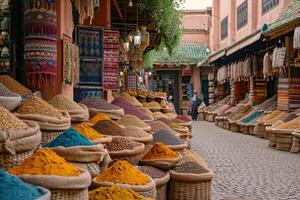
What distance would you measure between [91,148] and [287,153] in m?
8.20

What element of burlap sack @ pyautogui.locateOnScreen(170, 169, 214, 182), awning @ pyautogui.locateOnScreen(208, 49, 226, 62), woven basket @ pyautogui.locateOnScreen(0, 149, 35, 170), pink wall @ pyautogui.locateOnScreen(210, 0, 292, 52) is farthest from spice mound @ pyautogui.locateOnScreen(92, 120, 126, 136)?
awning @ pyautogui.locateOnScreen(208, 49, 226, 62)

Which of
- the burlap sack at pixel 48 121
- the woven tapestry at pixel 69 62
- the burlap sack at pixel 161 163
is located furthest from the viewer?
the woven tapestry at pixel 69 62

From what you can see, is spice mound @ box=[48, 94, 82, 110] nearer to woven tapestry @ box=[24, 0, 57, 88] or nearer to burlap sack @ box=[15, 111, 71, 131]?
woven tapestry @ box=[24, 0, 57, 88]

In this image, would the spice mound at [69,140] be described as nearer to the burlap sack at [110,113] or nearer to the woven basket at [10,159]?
the woven basket at [10,159]

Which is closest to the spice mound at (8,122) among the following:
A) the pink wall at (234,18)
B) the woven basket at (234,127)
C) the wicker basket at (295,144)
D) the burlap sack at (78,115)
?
the burlap sack at (78,115)

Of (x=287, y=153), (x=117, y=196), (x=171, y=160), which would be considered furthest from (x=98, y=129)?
(x=287, y=153)

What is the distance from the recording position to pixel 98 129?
204 inches

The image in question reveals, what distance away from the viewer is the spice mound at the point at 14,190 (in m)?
2.53

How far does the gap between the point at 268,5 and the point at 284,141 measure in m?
8.28

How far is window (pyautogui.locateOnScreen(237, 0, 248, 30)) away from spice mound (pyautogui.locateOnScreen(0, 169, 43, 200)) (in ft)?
66.8

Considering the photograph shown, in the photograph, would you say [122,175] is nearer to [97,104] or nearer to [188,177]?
[188,177]

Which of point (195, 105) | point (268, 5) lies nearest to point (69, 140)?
point (268, 5)

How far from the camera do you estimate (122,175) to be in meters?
3.95

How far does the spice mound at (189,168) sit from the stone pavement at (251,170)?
0.66 metres
